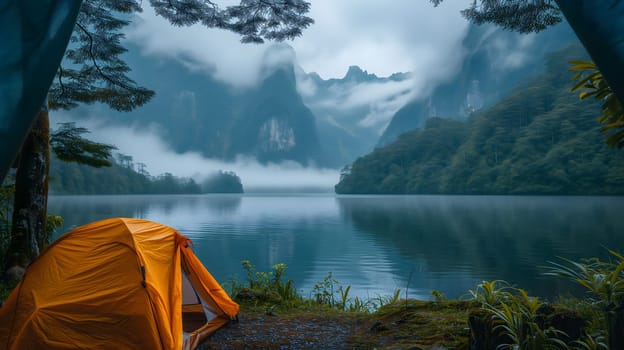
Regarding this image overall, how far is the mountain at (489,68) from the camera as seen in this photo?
135 m

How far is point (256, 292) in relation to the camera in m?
7.69

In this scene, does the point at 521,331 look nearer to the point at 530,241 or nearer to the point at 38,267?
the point at 38,267

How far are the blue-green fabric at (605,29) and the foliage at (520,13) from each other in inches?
227

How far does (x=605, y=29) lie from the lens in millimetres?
902

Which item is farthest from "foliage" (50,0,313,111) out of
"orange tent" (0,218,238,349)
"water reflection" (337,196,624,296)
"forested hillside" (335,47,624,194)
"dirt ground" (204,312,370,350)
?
"forested hillside" (335,47,624,194)

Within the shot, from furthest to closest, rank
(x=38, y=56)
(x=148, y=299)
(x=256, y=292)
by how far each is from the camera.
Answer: (x=256, y=292) → (x=148, y=299) → (x=38, y=56)

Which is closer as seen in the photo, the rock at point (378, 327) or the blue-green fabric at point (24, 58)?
the blue-green fabric at point (24, 58)

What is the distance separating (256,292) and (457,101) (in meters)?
169

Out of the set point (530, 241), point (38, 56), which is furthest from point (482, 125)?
point (38, 56)

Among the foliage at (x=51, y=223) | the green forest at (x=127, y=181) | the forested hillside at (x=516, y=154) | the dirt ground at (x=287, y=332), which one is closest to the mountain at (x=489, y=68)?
the forested hillside at (x=516, y=154)

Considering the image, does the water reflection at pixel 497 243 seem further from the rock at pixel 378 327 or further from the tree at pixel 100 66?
the tree at pixel 100 66

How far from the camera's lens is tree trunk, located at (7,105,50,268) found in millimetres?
7465

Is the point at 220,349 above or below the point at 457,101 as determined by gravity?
below

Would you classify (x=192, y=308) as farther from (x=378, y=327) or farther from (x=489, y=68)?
(x=489, y=68)
